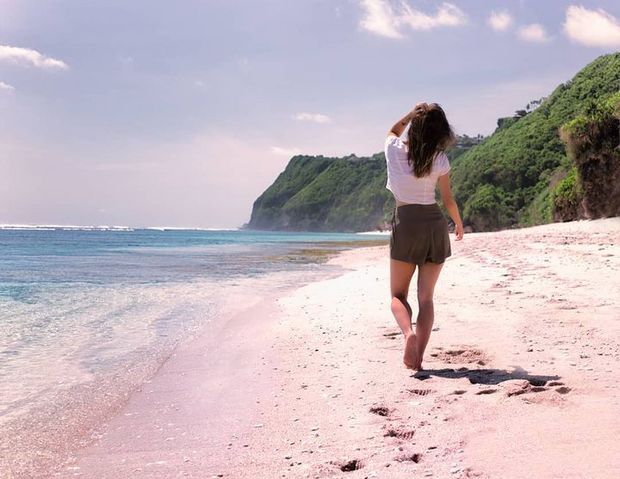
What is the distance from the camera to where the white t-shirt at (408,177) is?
13.7 ft

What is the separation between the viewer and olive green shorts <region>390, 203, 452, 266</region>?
4207mm

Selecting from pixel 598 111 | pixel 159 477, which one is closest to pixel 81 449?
pixel 159 477

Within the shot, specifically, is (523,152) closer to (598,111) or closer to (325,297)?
(598,111)

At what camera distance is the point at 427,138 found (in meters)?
4.11

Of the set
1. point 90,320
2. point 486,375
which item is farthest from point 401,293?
point 90,320

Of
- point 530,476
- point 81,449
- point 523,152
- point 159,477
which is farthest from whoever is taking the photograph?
point 523,152

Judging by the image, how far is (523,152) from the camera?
221 ft

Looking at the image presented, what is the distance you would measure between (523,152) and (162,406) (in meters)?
70.1

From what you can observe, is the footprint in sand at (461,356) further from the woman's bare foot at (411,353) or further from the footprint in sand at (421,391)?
the footprint in sand at (421,391)

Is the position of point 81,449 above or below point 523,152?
below

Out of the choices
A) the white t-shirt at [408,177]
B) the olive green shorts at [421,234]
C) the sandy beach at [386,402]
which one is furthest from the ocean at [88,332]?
the white t-shirt at [408,177]

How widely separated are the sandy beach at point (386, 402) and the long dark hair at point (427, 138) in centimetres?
156

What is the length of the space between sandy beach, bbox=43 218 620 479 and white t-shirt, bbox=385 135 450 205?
4.35 ft

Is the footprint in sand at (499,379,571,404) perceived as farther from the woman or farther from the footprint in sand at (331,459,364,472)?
the footprint in sand at (331,459,364,472)
